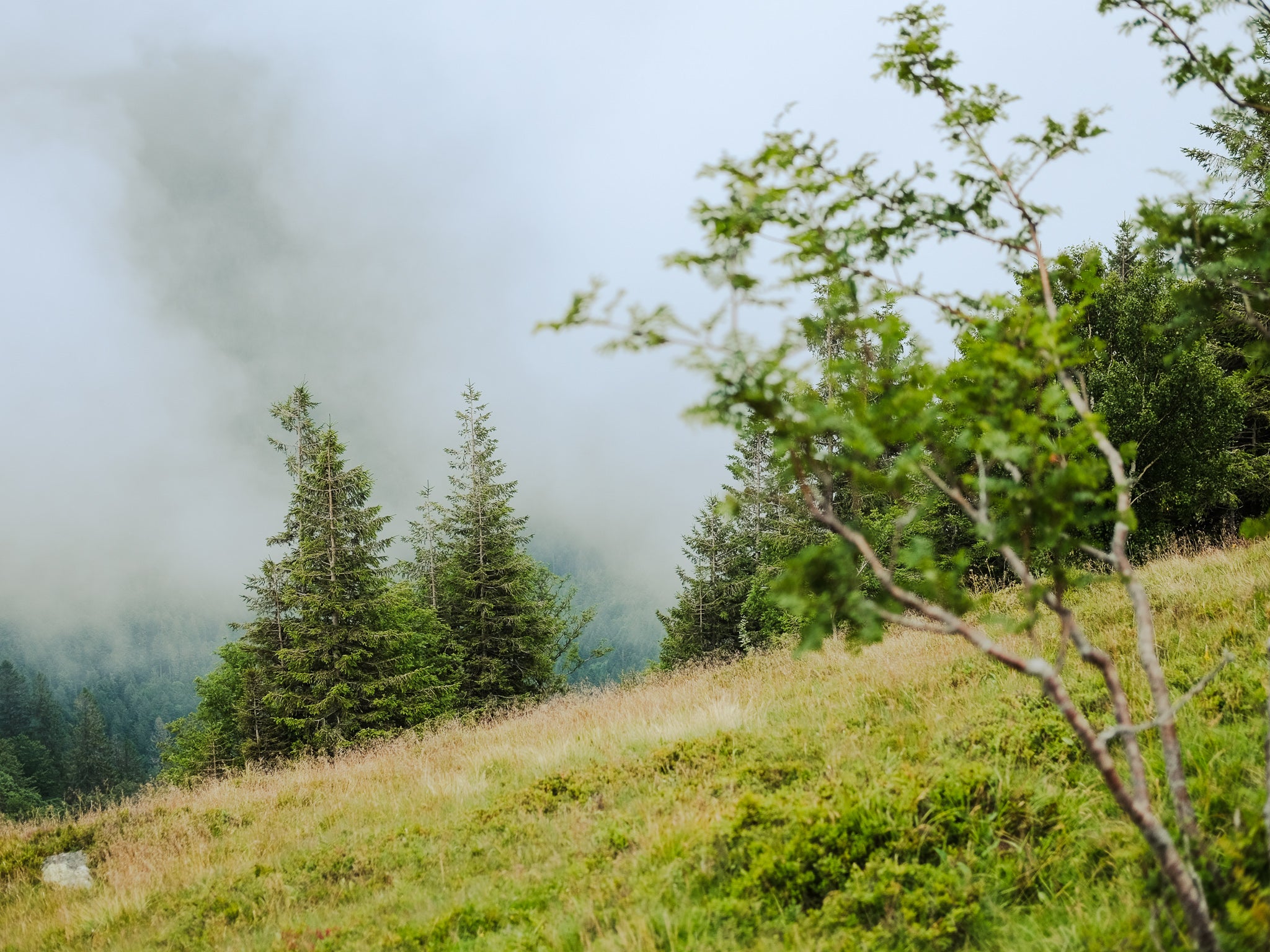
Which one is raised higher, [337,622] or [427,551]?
[427,551]

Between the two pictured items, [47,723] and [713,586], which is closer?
[713,586]

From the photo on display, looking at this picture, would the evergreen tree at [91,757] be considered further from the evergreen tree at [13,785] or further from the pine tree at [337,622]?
the pine tree at [337,622]

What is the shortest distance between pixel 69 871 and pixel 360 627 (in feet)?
37.5

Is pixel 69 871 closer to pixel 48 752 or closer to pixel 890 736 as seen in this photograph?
pixel 890 736

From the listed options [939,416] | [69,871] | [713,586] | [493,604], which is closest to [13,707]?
[493,604]

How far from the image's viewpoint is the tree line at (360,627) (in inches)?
738

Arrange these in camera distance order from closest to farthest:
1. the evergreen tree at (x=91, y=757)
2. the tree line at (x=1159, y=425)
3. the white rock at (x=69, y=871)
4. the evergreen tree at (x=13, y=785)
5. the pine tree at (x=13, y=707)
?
the white rock at (x=69, y=871) < the tree line at (x=1159, y=425) < the evergreen tree at (x=13, y=785) < the evergreen tree at (x=91, y=757) < the pine tree at (x=13, y=707)

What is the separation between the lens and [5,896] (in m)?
7.42

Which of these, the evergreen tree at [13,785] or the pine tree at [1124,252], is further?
the evergreen tree at [13,785]

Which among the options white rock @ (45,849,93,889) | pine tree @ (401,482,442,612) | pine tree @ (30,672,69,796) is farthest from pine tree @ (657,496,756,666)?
pine tree @ (30,672,69,796)

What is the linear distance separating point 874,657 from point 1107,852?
5293 millimetres

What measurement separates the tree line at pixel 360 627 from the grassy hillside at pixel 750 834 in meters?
9.37

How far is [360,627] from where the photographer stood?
19.2 m

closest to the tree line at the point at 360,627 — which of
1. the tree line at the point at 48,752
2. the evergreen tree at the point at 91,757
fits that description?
the tree line at the point at 48,752
